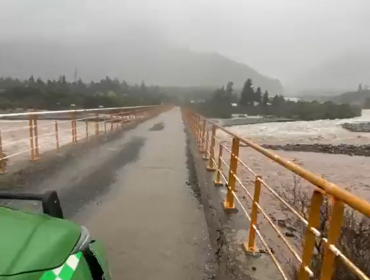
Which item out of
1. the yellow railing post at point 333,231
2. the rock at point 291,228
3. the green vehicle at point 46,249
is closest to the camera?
the green vehicle at point 46,249

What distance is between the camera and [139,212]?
518 centimetres

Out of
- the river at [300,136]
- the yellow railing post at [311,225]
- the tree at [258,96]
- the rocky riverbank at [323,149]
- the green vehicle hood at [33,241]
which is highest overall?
the green vehicle hood at [33,241]

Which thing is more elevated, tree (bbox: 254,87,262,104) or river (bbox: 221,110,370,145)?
tree (bbox: 254,87,262,104)

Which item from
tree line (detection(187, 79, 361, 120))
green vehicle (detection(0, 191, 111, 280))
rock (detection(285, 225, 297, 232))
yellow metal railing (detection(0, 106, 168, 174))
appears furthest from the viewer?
tree line (detection(187, 79, 361, 120))

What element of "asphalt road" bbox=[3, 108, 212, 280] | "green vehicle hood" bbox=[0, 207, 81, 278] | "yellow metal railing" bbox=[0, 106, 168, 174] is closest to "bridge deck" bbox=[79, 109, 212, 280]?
"asphalt road" bbox=[3, 108, 212, 280]

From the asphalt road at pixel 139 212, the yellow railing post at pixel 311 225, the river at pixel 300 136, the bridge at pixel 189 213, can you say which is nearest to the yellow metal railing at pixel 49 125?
the bridge at pixel 189 213

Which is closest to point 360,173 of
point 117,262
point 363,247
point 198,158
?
point 198,158

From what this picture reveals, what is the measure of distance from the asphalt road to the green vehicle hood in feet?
5.87

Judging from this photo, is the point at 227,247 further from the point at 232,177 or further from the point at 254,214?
the point at 232,177

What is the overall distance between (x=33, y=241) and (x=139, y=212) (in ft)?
12.1

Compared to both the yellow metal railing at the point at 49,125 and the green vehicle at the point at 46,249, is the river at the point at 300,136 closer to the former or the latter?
the yellow metal railing at the point at 49,125

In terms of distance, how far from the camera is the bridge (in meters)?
2.40

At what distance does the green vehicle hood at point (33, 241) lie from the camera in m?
1.40

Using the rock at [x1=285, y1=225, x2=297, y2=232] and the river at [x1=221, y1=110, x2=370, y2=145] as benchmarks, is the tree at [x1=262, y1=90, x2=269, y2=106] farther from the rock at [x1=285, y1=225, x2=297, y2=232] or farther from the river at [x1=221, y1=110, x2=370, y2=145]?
the rock at [x1=285, y1=225, x2=297, y2=232]
